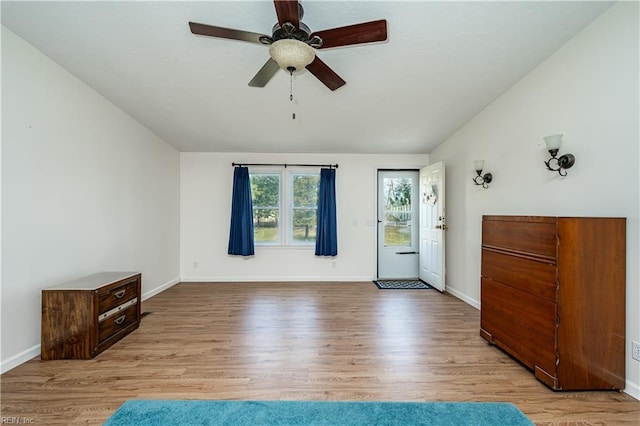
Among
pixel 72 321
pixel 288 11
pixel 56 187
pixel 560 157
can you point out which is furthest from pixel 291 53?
pixel 72 321

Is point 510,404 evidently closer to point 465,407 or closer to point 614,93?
Answer: point 465,407

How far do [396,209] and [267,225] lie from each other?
2.47 meters

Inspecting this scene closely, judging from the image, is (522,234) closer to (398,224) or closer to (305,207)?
(398,224)

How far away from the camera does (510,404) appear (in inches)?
68.1

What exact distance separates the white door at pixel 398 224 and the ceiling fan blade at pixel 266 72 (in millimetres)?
3425

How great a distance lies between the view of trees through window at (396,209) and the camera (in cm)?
512

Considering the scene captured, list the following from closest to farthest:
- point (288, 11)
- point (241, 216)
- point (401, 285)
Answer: point (288, 11) → point (401, 285) → point (241, 216)

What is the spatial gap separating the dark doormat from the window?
1450 mm

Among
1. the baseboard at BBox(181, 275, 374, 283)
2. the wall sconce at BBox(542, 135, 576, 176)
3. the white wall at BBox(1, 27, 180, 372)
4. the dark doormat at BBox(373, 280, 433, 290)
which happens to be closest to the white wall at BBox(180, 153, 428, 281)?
the baseboard at BBox(181, 275, 374, 283)

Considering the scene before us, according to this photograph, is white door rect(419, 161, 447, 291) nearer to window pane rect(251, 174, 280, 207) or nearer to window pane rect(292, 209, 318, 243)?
window pane rect(292, 209, 318, 243)

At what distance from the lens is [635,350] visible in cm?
177

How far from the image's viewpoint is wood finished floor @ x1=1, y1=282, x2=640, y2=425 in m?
1.75

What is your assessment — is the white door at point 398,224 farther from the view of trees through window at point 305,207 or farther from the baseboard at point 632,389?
the baseboard at point 632,389

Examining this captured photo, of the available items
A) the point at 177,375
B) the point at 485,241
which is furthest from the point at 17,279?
the point at 485,241
